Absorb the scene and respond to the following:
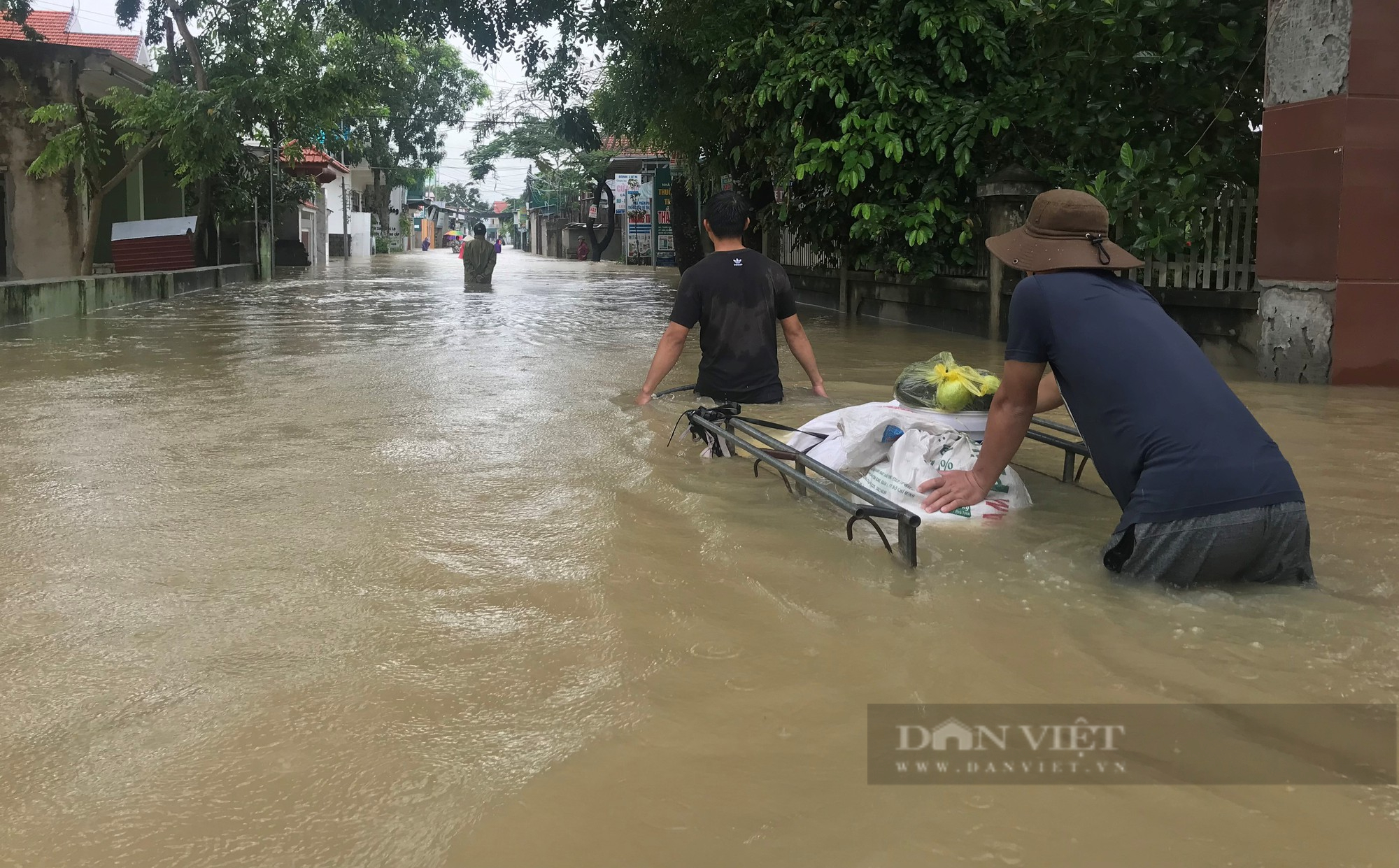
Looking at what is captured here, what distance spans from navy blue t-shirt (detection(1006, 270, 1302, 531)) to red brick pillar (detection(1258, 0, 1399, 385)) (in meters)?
5.62

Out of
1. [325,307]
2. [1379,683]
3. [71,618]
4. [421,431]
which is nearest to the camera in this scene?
[1379,683]

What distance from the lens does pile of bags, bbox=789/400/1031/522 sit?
4.70 m

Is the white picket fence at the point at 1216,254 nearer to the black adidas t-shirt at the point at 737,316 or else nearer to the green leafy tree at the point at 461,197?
the black adidas t-shirt at the point at 737,316

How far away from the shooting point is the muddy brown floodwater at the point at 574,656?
2398 mm

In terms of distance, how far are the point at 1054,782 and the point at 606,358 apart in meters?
8.91

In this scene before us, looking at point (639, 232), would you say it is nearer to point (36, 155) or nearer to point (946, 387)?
point (36, 155)

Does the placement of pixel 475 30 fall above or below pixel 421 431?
above

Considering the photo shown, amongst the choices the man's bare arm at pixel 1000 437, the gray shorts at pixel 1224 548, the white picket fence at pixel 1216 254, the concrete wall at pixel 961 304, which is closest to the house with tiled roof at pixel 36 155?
the concrete wall at pixel 961 304

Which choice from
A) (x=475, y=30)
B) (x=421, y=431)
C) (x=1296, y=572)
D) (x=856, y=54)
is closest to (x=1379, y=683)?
(x=1296, y=572)

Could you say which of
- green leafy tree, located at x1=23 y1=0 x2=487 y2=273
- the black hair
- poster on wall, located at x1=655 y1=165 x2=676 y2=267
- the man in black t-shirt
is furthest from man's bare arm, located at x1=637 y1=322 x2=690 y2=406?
poster on wall, located at x1=655 y1=165 x2=676 y2=267

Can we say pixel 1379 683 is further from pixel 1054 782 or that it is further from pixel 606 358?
pixel 606 358

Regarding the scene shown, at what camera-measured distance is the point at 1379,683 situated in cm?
309

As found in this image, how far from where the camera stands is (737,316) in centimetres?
673

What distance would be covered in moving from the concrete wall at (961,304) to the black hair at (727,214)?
4470 mm
